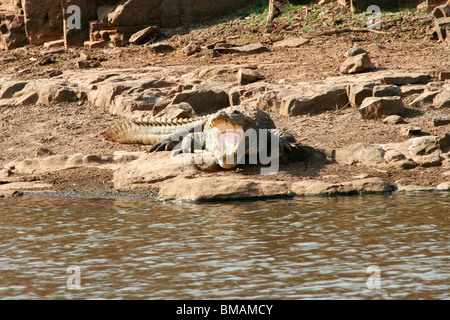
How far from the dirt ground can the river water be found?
1128 mm

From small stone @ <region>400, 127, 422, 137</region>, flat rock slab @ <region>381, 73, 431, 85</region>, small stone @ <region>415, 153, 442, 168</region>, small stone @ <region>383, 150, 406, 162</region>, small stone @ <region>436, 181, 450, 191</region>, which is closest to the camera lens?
small stone @ <region>436, 181, 450, 191</region>

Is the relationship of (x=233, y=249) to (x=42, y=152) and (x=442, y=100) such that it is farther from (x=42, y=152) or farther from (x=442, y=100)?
(x=442, y=100)

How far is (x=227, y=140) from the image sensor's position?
7.82 metres

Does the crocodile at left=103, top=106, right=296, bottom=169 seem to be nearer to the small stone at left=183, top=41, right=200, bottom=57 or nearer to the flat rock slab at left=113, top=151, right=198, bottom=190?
the flat rock slab at left=113, top=151, right=198, bottom=190

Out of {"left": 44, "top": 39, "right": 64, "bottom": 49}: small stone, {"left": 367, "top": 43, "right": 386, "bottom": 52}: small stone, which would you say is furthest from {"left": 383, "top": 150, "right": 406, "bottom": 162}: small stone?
{"left": 44, "top": 39, "right": 64, "bottom": 49}: small stone

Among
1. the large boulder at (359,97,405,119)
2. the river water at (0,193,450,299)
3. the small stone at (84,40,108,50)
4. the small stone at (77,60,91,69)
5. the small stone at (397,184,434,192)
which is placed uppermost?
the small stone at (84,40,108,50)

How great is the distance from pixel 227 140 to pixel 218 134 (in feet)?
0.51

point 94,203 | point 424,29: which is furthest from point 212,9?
point 94,203

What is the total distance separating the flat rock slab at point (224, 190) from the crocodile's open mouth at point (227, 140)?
1.64 feet

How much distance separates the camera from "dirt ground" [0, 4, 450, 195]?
8.21 metres

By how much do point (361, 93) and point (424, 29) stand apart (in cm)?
390

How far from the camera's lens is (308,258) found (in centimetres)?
493

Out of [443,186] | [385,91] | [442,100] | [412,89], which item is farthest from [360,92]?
[443,186]

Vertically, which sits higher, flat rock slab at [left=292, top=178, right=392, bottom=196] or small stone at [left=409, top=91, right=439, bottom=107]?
Answer: small stone at [left=409, top=91, right=439, bottom=107]
